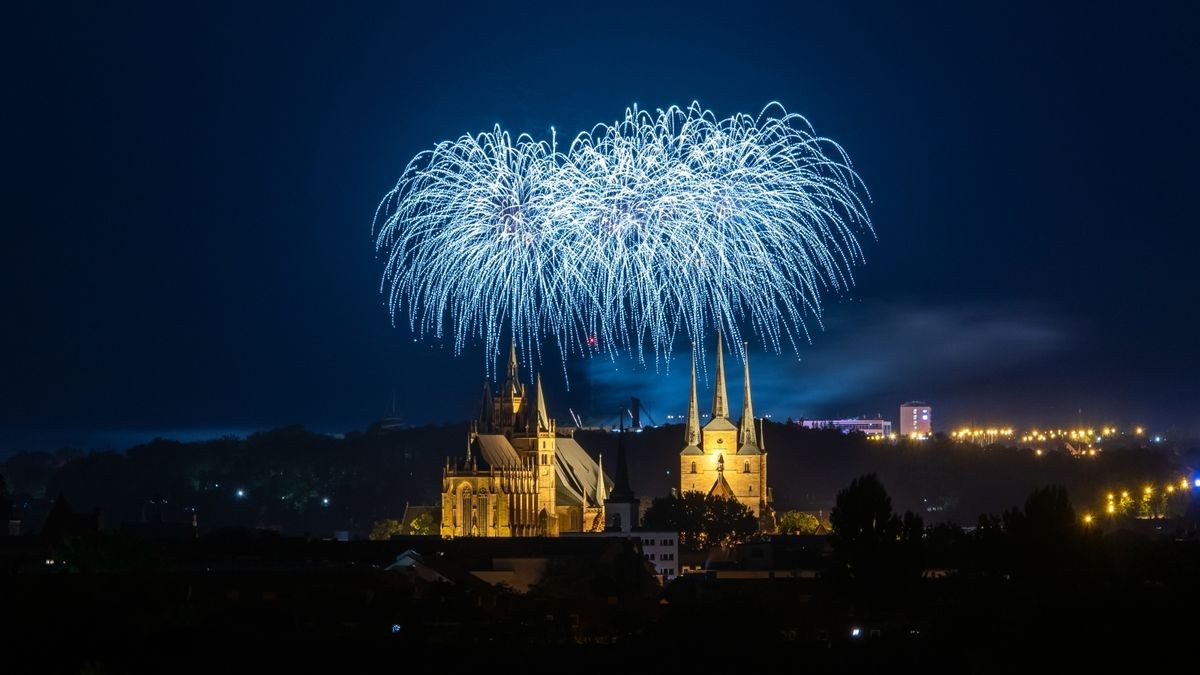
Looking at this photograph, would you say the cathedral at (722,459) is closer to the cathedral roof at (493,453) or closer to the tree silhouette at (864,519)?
the cathedral roof at (493,453)

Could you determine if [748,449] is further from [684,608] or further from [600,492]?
[684,608]

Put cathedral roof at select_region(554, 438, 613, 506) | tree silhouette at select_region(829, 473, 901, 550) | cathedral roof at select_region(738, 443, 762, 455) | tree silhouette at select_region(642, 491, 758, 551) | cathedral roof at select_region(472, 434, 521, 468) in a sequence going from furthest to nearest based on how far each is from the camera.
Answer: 1. cathedral roof at select_region(738, 443, 762, 455)
2. cathedral roof at select_region(554, 438, 613, 506)
3. cathedral roof at select_region(472, 434, 521, 468)
4. tree silhouette at select_region(642, 491, 758, 551)
5. tree silhouette at select_region(829, 473, 901, 550)

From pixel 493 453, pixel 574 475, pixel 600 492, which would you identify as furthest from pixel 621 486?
pixel 493 453

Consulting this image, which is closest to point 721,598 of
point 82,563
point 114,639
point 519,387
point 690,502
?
point 114,639

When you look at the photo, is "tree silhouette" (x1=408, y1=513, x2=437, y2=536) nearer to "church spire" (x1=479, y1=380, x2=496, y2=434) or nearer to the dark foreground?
"church spire" (x1=479, y1=380, x2=496, y2=434)

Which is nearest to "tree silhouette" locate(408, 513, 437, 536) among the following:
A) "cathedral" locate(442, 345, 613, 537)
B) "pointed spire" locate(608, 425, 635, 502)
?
"cathedral" locate(442, 345, 613, 537)

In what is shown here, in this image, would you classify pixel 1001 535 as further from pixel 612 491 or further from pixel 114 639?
pixel 612 491
